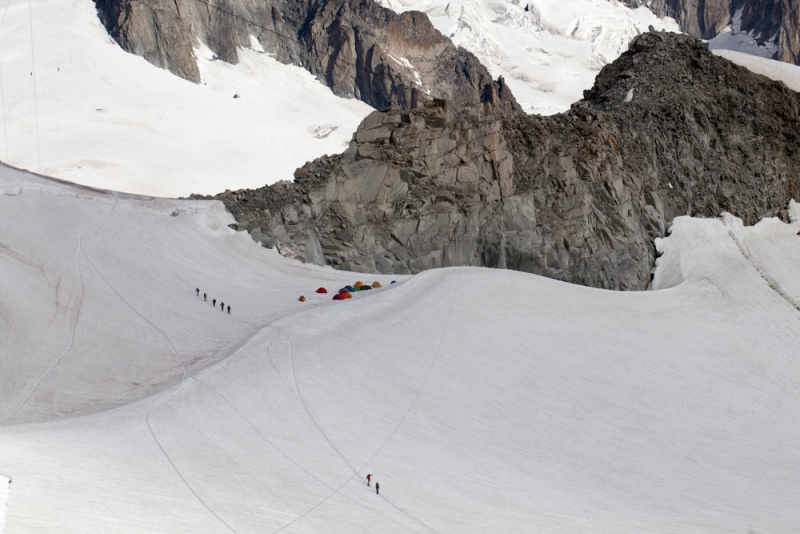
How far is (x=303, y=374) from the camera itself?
24.1 meters

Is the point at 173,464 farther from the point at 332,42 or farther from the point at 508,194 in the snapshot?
the point at 332,42

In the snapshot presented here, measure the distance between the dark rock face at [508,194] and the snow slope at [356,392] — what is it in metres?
3.69

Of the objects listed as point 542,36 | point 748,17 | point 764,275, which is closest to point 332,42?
point 542,36

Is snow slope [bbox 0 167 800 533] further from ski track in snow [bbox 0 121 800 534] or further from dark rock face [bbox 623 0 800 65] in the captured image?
dark rock face [bbox 623 0 800 65]

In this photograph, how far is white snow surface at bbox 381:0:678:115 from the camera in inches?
5600

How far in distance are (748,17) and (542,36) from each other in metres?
38.4

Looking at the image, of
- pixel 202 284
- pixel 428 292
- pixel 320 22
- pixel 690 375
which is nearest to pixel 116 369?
pixel 202 284

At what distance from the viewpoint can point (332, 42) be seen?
119688mm

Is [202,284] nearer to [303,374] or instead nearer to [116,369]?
[116,369]

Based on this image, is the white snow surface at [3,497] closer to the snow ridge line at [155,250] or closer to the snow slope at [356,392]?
the snow slope at [356,392]

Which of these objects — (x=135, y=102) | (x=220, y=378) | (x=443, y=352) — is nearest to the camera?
(x=220, y=378)

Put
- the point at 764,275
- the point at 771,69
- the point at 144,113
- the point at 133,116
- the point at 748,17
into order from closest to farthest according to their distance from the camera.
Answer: the point at 764,275
the point at 771,69
the point at 133,116
the point at 144,113
the point at 748,17

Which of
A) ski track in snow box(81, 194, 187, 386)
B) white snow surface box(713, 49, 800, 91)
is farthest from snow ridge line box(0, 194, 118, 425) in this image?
white snow surface box(713, 49, 800, 91)

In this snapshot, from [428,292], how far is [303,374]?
9584 mm
